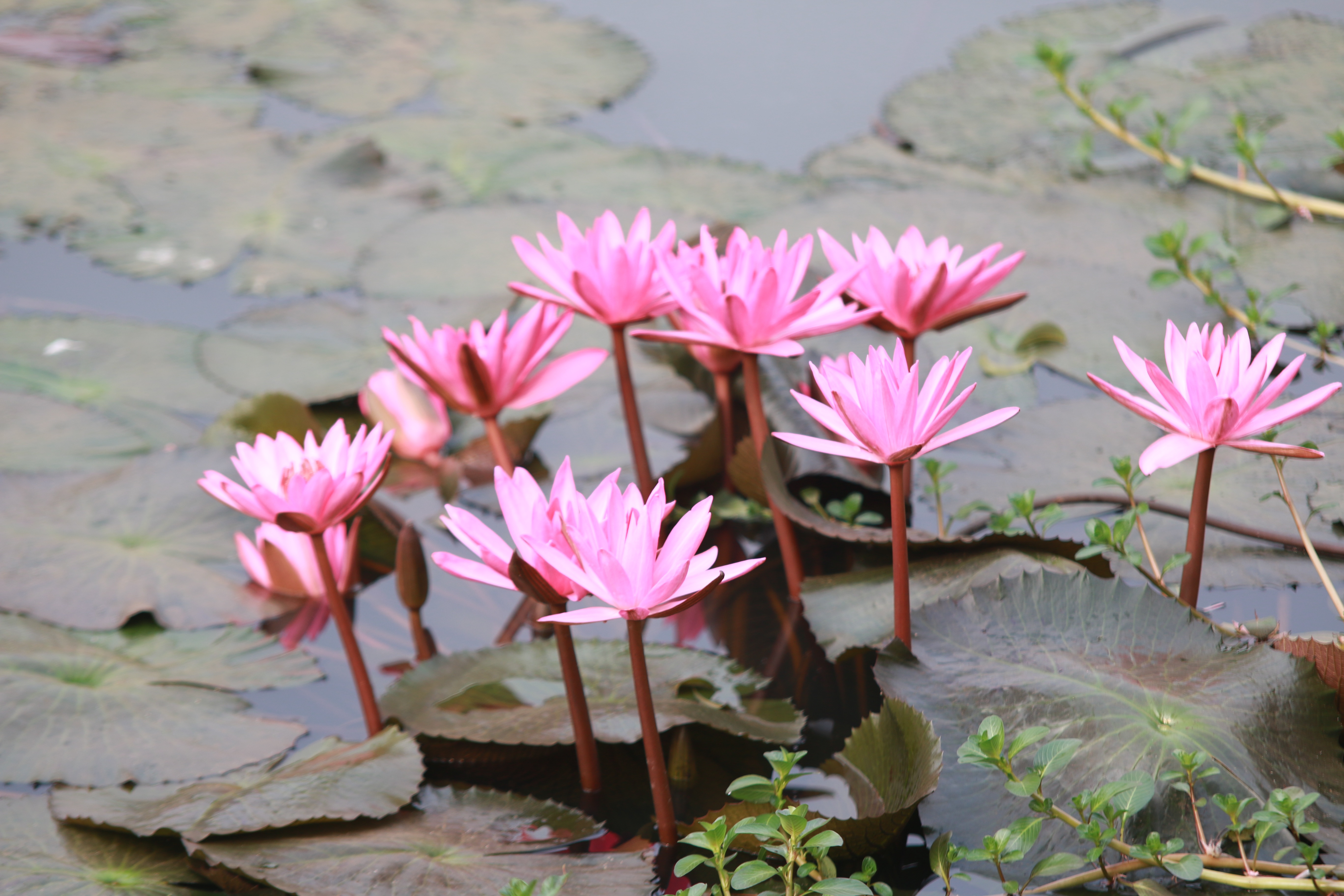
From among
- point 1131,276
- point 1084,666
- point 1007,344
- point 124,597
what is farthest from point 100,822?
point 1131,276

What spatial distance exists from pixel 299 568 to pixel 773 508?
2.02 feet

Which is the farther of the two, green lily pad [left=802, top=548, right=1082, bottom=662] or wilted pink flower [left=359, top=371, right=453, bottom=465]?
wilted pink flower [left=359, top=371, right=453, bottom=465]

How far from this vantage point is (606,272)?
41.9 inches

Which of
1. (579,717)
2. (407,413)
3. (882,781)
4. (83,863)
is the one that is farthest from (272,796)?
(407,413)

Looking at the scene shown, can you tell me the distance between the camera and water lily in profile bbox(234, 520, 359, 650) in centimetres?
126

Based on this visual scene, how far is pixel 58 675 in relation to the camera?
111 centimetres

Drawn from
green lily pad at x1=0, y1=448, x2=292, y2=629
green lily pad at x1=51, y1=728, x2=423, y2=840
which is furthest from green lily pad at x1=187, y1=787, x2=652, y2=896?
green lily pad at x1=0, y1=448, x2=292, y2=629

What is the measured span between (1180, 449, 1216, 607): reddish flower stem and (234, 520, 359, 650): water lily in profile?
2.97 ft

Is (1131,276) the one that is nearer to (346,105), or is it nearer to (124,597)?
(124,597)

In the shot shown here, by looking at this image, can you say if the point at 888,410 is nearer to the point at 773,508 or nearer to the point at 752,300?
the point at 752,300

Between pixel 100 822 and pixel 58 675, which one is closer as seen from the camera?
pixel 100 822

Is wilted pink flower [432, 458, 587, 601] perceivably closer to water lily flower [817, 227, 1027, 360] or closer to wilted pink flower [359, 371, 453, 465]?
water lily flower [817, 227, 1027, 360]

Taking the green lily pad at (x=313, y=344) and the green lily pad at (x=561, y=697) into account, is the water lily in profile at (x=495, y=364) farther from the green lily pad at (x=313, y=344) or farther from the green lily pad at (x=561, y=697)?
the green lily pad at (x=313, y=344)

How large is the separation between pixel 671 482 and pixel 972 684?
563 mm
